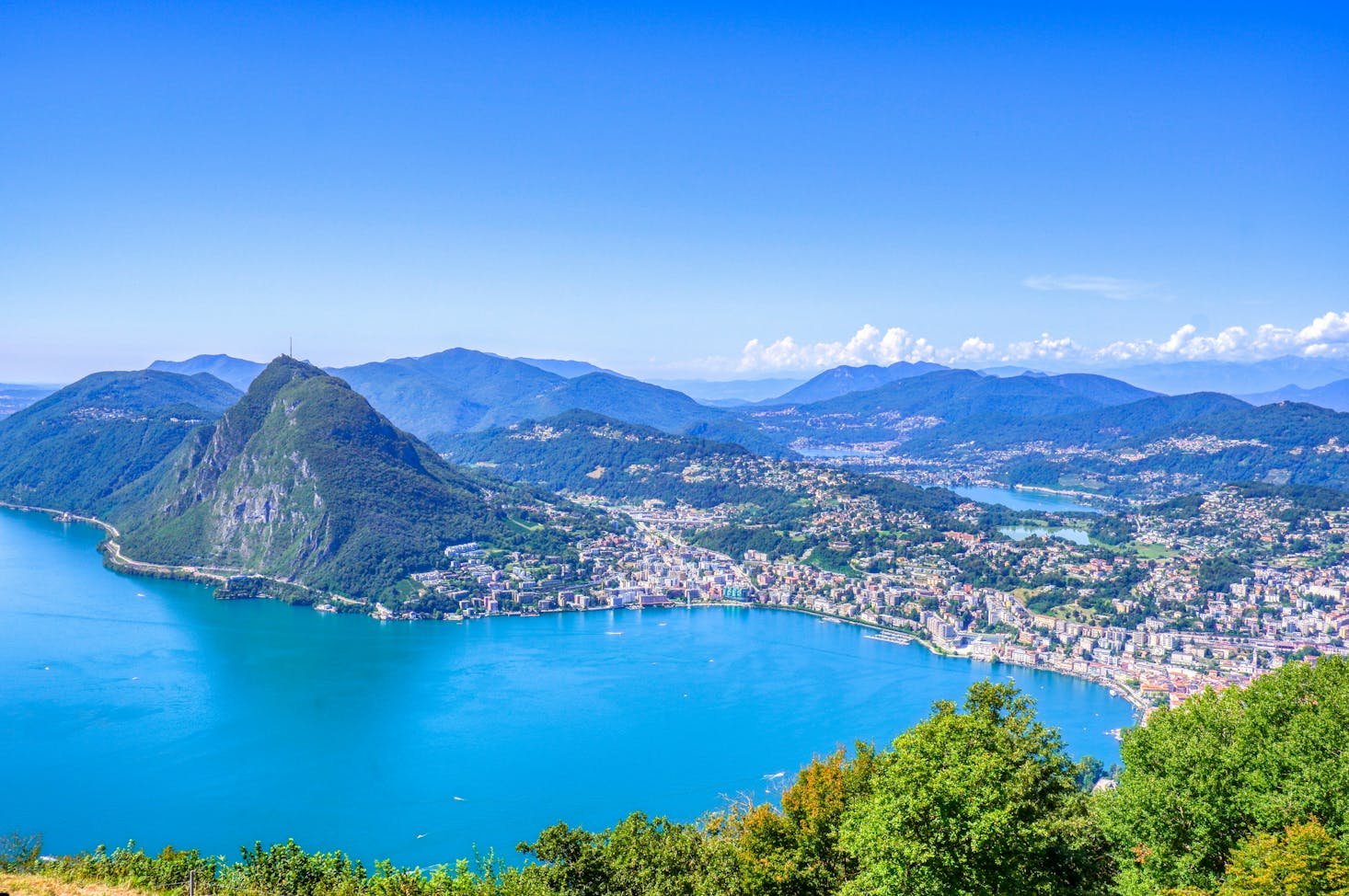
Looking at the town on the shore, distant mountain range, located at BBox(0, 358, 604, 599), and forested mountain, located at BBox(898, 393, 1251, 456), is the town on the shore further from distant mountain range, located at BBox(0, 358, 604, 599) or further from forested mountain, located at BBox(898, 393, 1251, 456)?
forested mountain, located at BBox(898, 393, 1251, 456)

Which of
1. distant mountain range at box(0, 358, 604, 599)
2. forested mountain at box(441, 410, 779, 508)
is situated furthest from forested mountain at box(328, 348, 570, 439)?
distant mountain range at box(0, 358, 604, 599)

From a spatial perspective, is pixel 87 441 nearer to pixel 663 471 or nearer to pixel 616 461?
pixel 616 461

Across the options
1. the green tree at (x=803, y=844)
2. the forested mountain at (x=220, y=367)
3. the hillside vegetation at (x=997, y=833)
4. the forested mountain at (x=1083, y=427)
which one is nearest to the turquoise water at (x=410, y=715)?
the hillside vegetation at (x=997, y=833)

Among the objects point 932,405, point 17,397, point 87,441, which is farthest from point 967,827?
point 17,397

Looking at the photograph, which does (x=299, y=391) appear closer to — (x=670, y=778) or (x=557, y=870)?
(x=670, y=778)

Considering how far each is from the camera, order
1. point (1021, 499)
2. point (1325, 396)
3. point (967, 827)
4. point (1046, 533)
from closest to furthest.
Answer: point (967, 827) → point (1046, 533) → point (1021, 499) → point (1325, 396)
